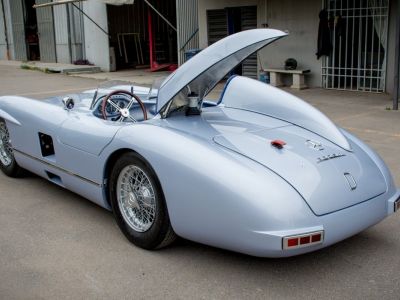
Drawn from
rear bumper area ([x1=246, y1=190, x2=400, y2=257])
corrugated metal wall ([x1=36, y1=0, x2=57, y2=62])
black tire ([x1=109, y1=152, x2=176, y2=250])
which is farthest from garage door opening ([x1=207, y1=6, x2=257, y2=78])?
rear bumper area ([x1=246, y1=190, x2=400, y2=257])

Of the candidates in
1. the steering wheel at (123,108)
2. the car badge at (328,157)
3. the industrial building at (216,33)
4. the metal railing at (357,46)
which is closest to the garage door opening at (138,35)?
the industrial building at (216,33)

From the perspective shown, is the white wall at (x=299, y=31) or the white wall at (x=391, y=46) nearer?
the white wall at (x=391, y=46)

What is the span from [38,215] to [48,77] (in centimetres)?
1405

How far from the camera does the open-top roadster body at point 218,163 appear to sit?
3.15 m

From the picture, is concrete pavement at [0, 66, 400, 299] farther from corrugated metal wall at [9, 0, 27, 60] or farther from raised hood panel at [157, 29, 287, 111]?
corrugated metal wall at [9, 0, 27, 60]

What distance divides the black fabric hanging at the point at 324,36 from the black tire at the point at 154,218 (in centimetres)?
964

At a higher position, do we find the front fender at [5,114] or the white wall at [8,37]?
the white wall at [8,37]

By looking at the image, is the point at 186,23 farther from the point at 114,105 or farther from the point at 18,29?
the point at 114,105

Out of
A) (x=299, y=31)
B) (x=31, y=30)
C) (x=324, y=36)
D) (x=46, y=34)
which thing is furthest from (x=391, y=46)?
(x=31, y=30)

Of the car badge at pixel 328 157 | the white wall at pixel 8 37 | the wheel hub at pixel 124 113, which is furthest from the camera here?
the white wall at pixel 8 37

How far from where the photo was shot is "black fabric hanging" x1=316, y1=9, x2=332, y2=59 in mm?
12414

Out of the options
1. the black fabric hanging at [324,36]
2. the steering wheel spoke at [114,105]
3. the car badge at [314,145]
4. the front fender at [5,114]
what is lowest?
the car badge at [314,145]

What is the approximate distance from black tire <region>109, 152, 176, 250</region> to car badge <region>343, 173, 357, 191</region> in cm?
122

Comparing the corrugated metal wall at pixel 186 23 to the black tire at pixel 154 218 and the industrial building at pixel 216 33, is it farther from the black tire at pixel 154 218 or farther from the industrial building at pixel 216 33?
the black tire at pixel 154 218
